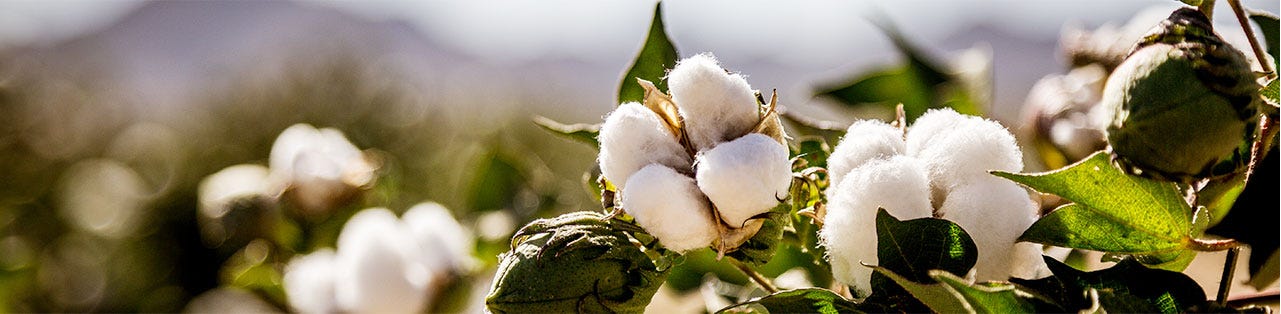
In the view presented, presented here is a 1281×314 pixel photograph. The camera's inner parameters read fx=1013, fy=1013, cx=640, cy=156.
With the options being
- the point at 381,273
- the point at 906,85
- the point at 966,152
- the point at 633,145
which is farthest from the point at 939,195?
the point at 381,273

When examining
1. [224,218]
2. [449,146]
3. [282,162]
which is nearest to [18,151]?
[449,146]

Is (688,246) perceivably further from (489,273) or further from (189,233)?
(189,233)

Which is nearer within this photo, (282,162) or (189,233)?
(282,162)

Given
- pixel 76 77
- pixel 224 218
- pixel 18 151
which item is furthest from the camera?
pixel 76 77

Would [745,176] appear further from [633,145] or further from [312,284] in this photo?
[312,284]

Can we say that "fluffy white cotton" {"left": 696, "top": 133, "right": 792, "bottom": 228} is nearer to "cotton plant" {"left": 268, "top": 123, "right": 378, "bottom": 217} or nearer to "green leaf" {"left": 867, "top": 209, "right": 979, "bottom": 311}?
"green leaf" {"left": 867, "top": 209, "right": 979, "bottom": 311}
